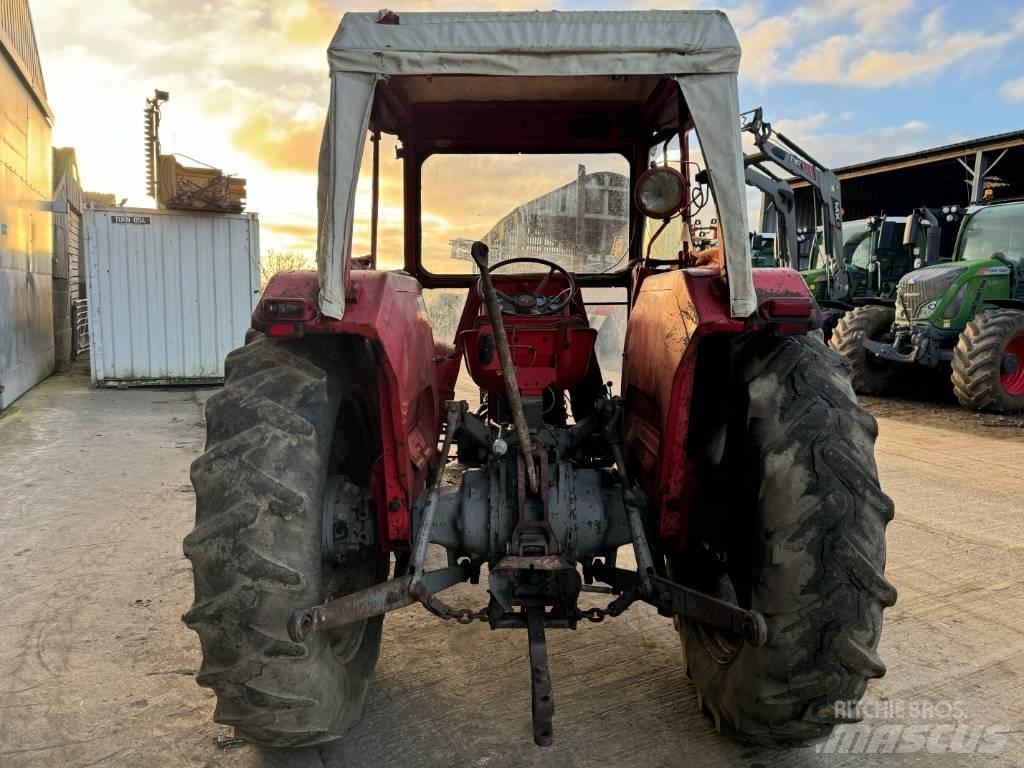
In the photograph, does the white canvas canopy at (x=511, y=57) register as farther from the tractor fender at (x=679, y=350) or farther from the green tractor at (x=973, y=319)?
the green tractor at (x=973, y=319)

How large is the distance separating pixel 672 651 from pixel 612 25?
241 cm

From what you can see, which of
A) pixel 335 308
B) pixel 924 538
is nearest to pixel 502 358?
pixel 335 308

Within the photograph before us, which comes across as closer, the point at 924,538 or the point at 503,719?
the point at 503,719

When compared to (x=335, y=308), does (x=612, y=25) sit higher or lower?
higher

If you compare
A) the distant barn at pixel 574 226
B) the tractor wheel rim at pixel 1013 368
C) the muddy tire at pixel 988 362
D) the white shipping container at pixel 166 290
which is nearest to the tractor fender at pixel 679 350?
the distant barn at pixel 574 226

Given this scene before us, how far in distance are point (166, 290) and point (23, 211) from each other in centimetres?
215

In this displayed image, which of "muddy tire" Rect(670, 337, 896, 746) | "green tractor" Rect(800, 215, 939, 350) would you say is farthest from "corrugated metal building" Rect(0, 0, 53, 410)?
"green tractor" Rect(800, 215, 939, 350)

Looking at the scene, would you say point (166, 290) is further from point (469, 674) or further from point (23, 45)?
point (469, 674)

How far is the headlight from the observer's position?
10.1 metres

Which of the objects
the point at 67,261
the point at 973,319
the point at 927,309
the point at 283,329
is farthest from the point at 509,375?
the point at 67,261

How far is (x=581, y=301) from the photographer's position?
3.77 meters

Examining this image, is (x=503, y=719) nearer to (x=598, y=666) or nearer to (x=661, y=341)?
(x=598, y=666)

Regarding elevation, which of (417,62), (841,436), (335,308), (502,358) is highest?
(417,62)

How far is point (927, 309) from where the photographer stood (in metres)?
10.2
